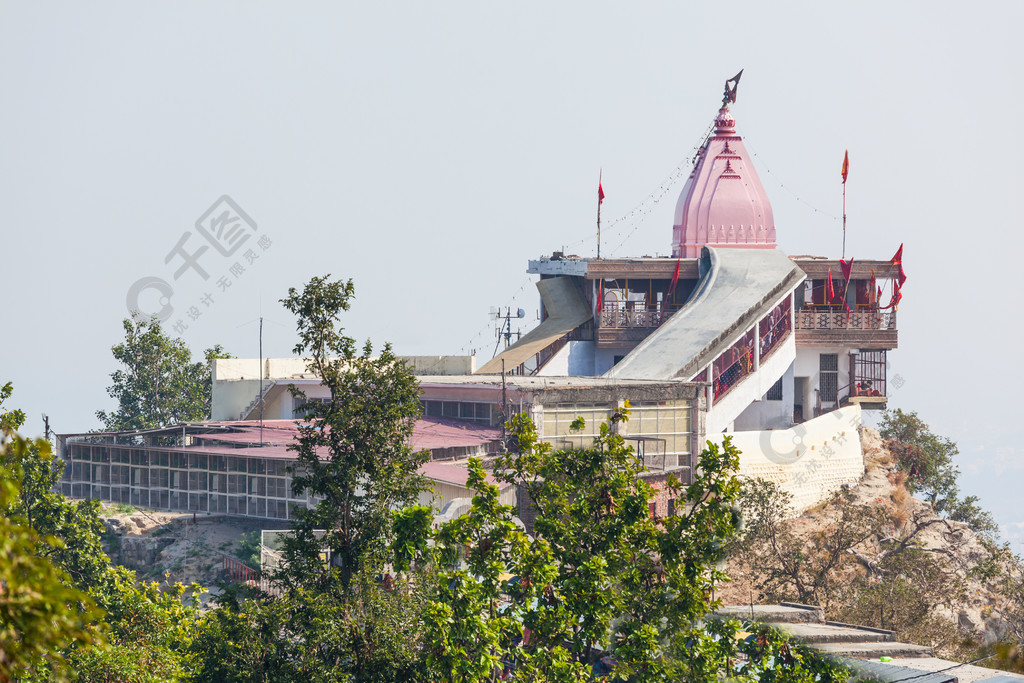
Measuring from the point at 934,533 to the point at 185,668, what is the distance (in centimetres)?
3247

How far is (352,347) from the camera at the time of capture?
21328 millimetres

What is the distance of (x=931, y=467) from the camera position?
184ft

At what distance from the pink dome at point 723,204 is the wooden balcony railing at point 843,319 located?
19.3 ft

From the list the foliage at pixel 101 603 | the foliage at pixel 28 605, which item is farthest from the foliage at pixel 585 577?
the foliage at pixel 28 605

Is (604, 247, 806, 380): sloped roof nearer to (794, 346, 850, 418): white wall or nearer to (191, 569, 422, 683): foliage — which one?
(794, 346, 850, 418): white wall

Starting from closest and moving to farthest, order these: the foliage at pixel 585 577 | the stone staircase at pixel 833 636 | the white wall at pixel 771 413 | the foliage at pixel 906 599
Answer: the foliage at pixel 585 577 < the stone staircase at pixel 833 636 < the foliage at pixel 906 599 < the white wall at pixel 771 413

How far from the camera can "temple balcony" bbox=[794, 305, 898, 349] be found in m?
52.5

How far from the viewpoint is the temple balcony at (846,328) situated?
5250cm

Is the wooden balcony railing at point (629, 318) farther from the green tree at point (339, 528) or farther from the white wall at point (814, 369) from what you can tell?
the green tree at point (339, 528)

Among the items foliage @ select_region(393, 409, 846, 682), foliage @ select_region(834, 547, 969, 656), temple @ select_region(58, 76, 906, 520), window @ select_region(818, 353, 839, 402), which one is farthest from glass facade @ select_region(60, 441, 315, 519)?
window @ select_region(818, 353, 839, 402)

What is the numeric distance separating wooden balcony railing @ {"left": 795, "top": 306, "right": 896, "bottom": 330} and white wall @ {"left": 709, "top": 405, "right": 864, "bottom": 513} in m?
3.93

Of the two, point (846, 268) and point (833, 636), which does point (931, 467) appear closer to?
point (846, 268)

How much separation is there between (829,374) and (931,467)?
718 cm

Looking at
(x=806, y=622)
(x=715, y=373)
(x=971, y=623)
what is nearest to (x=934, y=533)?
(x=715, y=373)
